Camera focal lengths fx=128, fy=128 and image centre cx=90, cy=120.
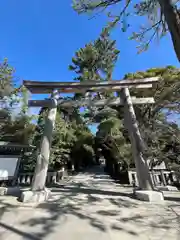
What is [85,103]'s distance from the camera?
15.2ft

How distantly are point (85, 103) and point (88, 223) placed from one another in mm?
3411

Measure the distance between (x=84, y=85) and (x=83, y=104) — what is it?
693mm

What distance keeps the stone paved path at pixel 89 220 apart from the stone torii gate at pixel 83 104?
0.36 m

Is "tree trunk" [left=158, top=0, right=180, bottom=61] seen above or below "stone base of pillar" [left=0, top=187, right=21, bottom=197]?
above

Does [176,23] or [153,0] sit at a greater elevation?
[153,0]

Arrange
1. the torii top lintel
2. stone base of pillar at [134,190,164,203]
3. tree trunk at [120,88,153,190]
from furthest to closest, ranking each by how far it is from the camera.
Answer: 1. the torii top lintel
2. tree trunk at [120,88,153,190]
3. stone base of pillar at [134,190,164,203]

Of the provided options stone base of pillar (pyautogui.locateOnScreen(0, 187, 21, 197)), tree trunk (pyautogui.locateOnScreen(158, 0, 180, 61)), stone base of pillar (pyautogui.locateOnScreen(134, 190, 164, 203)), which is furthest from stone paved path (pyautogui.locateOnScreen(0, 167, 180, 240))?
tree trunk (pyautogui.locateOnScreen(158, 0, 180, 61))

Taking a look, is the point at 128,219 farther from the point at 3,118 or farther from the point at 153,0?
the point at 3,118

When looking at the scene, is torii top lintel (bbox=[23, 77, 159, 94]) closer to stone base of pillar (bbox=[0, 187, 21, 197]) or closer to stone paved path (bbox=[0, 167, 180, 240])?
stone base of pillar (bbox=[0, 187, 21, 197])

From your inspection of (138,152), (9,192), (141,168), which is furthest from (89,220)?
(9,192)

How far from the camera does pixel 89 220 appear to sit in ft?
7.36

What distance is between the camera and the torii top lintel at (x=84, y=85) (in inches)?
178

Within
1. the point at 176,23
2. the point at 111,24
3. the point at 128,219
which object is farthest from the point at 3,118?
the point at 176,23

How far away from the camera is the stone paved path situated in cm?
180
